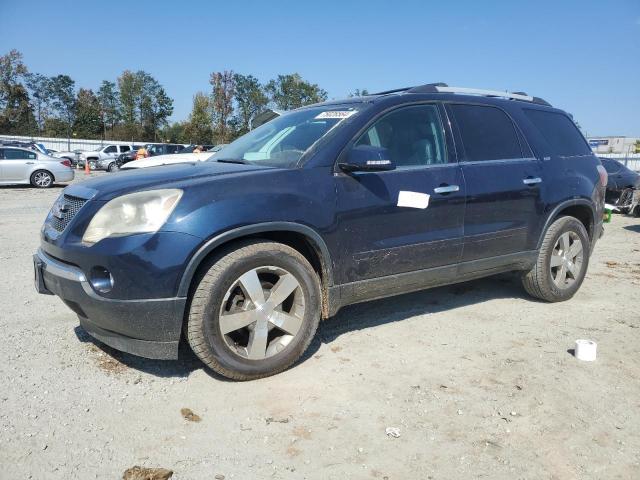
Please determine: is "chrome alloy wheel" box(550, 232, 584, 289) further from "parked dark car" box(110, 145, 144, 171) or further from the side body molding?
"parked dark car" box(110, 145, 144, 171)

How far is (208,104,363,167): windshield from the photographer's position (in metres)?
3.55

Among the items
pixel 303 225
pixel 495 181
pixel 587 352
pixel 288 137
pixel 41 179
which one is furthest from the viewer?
pixel 41 179

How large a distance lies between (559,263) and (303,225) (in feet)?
9.23

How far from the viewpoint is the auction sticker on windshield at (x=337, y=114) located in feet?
11.9

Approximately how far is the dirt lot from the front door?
648 mm

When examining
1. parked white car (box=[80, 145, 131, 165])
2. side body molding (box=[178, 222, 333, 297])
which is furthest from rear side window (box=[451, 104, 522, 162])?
parked white car (box=[80, 145, 131, 165])

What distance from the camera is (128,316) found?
111 inches

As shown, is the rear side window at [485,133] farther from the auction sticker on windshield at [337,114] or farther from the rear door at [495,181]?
the auction sticker on windshield at [337,114]

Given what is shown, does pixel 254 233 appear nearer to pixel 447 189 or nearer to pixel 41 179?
pixel 447 189

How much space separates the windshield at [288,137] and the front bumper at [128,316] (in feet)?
4.01

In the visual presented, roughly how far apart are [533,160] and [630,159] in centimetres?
2866

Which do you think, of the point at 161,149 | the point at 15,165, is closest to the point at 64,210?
the point at 15,165

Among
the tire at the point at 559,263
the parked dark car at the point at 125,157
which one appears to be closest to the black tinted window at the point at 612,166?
the tire at the point at 559,263

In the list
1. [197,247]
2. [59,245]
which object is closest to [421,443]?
[197,247]
